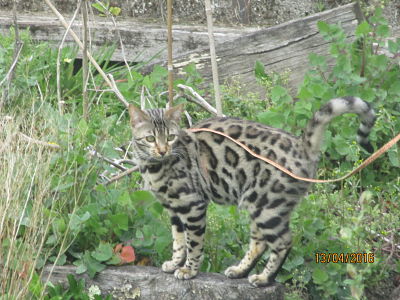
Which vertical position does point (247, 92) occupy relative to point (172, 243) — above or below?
above

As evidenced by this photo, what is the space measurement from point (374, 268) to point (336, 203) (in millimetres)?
589

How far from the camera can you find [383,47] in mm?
6910

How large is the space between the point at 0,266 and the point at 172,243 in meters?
1.15

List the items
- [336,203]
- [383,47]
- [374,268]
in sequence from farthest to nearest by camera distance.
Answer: [383,47]
[336,203]
[374,268]

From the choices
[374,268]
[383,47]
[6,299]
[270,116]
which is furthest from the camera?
[383,47]

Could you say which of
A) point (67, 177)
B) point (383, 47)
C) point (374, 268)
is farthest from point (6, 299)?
point (383, 47)

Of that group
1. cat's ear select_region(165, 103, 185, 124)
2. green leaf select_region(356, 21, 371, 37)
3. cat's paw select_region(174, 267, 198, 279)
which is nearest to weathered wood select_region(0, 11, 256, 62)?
green leaf select_region(356, 21, 371, 37)

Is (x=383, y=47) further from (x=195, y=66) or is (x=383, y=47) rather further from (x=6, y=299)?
(x=6, y=299)

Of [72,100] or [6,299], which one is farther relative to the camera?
[72,100]

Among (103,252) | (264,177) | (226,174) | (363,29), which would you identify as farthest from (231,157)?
(363,29)

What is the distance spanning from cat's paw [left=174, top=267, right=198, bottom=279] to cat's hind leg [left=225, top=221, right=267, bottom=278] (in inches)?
9.0

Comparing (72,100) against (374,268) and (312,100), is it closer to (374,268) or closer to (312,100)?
(312,100)

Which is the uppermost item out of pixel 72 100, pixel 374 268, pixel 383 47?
pixel 383 47
